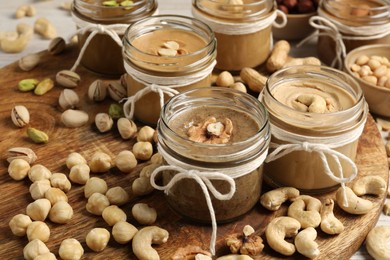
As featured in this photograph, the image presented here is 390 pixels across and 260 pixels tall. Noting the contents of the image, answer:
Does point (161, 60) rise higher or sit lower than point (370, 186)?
higher

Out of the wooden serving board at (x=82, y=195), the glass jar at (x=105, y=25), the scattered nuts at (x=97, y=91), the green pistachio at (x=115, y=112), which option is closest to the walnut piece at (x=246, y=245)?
the wooden serving board at (x=82, y=195)

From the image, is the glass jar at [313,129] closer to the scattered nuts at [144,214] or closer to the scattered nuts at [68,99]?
the scattered nuts at [144,214]

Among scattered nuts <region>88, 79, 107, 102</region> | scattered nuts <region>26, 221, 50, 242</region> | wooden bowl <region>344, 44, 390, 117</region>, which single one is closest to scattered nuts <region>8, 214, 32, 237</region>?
scattered nuts <region>26, 221, 50, 242</region>

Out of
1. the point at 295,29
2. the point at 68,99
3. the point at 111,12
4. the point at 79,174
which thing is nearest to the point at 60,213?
the point at 79,174

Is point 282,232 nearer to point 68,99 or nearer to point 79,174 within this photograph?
point 79,174

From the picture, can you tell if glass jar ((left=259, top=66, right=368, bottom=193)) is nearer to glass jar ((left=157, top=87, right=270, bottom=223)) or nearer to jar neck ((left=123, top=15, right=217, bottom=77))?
glass jar ((left=157, top=87, right=270, bottom=223))
